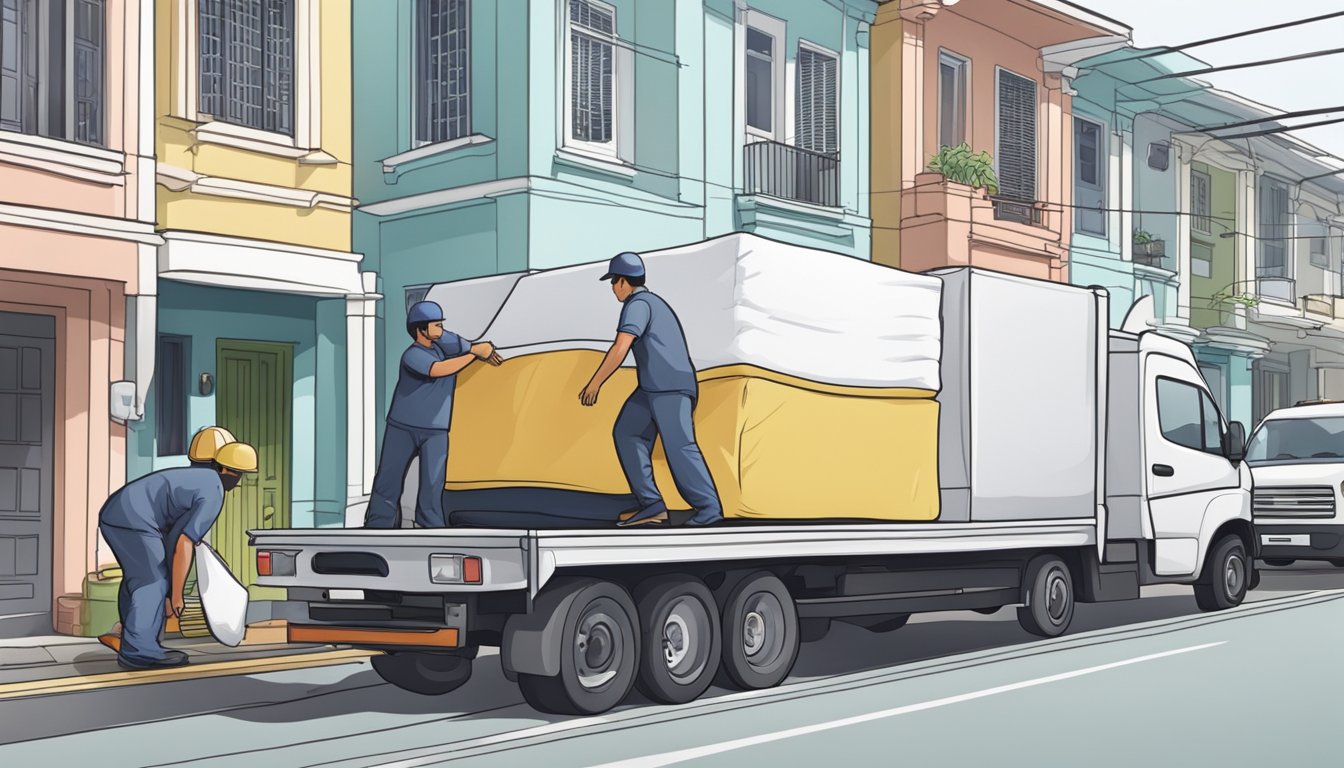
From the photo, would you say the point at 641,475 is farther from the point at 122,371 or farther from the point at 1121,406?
the point at 122,371

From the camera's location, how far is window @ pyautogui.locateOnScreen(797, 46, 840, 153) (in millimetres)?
19438

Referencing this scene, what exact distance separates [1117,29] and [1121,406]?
11.8 m

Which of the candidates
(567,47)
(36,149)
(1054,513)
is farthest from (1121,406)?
(36,149)

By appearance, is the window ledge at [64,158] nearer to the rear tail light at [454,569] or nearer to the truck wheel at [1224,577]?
the rear tail light at [454,569]

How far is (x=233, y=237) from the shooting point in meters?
14.7

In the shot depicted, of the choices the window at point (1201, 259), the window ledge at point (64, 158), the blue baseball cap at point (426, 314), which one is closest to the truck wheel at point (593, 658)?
the blue baseball cap at point (426, 314)

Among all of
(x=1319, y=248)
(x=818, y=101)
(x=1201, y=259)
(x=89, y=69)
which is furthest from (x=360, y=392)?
(x=1319, y=248)

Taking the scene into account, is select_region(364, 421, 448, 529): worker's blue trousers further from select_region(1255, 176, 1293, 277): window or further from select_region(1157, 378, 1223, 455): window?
select_region(1255, 176, 1293, 277): window

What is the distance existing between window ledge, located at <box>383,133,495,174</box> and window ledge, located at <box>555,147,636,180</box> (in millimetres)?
782

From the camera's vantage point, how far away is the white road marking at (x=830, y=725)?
288 inches

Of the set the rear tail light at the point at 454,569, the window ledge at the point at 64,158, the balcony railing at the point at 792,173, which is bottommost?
the rear tail light at the point at 454,569

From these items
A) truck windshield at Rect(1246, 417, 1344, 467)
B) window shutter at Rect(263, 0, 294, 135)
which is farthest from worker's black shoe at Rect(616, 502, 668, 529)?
truck windshield at Rect(1246, 417, 1344, 467)

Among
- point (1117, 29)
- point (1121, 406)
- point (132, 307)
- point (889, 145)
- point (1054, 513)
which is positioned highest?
point (1117, 29)

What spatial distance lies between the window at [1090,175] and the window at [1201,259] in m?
4.33
